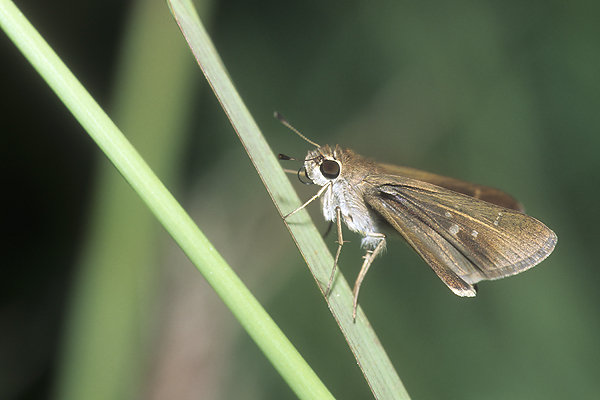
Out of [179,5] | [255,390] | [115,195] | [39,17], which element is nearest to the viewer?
[179,5]

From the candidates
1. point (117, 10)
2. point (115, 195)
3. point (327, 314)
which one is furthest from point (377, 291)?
point (117, 10)

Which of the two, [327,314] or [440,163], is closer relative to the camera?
[327,314]

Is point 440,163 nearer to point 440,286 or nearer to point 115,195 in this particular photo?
point 440,286

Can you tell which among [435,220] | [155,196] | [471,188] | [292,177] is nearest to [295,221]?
[155,196]

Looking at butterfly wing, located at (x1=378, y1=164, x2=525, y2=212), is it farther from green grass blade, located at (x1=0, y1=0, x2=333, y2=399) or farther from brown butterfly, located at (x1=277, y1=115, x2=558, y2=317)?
green grass blade, located at (x1=0, y1=0, x2=333, y2=399)

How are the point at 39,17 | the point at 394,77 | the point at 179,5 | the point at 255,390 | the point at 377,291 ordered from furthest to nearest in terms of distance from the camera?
the point at 394,77, the point at 377,291, the point at 255,390, the point at 39,17, the point at 179,5

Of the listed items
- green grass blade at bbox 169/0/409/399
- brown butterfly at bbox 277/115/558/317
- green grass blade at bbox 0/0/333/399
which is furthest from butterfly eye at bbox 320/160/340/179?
green grass blade at bbox 0/0/333/399
